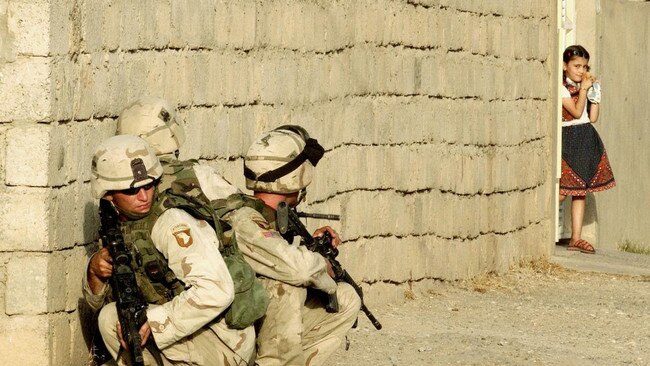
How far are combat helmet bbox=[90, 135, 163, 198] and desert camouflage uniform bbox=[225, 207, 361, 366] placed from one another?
53 centimetres

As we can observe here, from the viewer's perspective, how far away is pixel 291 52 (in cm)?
748

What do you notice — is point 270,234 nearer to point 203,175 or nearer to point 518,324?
point 203,175

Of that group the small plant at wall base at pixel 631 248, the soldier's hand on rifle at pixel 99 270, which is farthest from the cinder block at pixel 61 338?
the small plant at wall base at pixel 631 248

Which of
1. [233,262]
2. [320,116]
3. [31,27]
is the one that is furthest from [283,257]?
[320,116]

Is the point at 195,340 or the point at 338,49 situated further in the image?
the point at 338,49

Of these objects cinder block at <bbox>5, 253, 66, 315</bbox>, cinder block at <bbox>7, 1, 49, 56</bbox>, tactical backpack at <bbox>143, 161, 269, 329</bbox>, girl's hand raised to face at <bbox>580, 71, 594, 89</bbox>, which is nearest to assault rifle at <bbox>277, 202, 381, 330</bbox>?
tactical backpack at <bbox>143, 161, 269, 329</bbox>

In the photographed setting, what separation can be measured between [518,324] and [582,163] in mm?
3426

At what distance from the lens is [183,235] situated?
4.82 meters

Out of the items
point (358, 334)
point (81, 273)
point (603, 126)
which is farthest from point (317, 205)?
point (603, 126)

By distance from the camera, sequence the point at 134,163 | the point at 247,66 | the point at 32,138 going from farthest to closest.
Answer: the point at 247,66
the point at 32,138
the point at 134,163

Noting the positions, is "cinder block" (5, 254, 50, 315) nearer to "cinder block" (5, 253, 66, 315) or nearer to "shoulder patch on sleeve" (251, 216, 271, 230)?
"cinder block" (5, 253, 66, 315)

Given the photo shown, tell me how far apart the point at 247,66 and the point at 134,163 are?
2.23 metres

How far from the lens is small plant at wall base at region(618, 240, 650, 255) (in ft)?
43.9

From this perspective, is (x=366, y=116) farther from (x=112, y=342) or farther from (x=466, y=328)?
(x=112, y=342)
